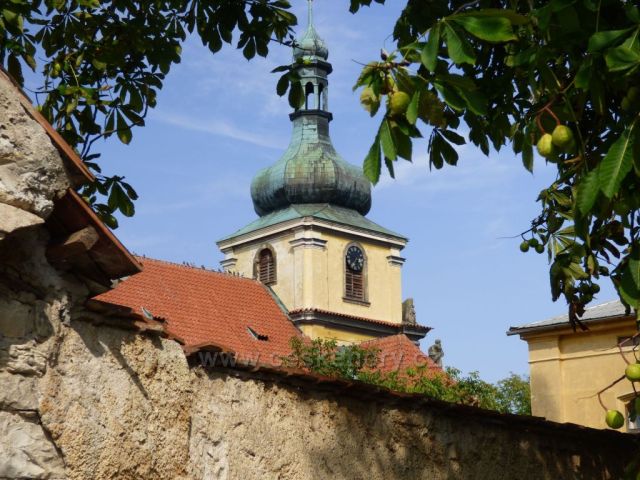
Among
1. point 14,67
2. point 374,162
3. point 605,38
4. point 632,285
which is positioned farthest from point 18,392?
point 14,67

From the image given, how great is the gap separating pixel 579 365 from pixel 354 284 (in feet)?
107

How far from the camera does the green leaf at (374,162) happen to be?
4938 mm

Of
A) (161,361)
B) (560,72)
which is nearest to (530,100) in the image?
(560,72)

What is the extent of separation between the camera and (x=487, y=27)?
479 centimetres

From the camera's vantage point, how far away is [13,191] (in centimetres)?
554

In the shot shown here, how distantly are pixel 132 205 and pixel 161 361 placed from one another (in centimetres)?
252

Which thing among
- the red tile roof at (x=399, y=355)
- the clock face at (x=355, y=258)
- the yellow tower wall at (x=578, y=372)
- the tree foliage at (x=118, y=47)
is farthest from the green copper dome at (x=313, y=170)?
the tree foliage at (x=118, y=47)

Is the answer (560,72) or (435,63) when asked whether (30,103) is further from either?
(560,72)

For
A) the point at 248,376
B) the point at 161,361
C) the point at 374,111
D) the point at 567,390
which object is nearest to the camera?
the point at 374,111

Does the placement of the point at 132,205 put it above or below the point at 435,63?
above

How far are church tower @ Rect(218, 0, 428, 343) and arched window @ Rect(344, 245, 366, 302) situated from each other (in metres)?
0.04

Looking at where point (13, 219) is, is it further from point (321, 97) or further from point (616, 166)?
point (321, 97)

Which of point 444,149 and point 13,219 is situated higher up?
point 444,149

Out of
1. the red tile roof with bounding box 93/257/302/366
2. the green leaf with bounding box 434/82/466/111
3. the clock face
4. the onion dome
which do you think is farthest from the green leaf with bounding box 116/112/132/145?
the onion dome
